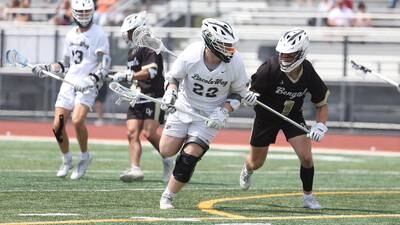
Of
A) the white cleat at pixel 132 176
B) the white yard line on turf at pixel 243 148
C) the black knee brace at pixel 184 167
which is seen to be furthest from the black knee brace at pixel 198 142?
the white yard line on turf at pixel 243 148

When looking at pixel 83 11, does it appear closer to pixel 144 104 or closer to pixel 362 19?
pixel 144 104

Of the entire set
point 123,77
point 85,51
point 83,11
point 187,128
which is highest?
point 187,128

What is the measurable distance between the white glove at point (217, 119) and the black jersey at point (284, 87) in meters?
0.72

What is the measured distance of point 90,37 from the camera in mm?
14352

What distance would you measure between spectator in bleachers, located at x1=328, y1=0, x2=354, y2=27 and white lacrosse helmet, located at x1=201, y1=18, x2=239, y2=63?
625 inches

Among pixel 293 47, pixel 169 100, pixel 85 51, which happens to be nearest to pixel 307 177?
pixel 293 47

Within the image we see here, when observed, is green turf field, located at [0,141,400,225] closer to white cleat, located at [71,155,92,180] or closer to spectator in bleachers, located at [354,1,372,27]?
white cleat, located at [71,155,92,180]

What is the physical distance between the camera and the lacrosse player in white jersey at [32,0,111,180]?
14172 mm

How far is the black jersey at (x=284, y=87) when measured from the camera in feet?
37.1

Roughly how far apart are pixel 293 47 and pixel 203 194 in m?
2.22

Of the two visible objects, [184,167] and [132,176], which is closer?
[184,167]

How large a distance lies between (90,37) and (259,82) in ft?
11.6

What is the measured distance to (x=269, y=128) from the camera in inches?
465

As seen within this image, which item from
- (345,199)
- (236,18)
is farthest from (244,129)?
(345,199)
